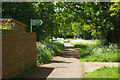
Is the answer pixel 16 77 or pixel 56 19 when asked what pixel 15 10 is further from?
pixel 16 77

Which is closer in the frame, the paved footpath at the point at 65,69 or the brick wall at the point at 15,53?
the brick wall at the point at 15,53

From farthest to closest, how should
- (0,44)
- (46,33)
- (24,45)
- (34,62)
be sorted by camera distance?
(46,33)
(34,62)
(24,45)
(0,44)

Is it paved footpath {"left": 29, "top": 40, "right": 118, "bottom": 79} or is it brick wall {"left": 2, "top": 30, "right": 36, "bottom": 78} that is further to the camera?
paved footpath {"left": 29, "top": 40, "right": 118, "bottom": 79}

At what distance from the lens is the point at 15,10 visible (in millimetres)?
20578

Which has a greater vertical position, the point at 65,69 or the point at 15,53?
the point at 15,53

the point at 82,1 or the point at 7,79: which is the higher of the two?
the point at 82,1

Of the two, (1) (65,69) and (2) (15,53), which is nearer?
(2) (15,53)

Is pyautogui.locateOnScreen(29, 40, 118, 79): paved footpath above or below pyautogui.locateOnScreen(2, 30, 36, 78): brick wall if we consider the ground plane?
below

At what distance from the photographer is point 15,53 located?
297 inches

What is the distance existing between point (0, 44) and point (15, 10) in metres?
15.1

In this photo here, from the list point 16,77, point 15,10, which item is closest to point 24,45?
point 16,77

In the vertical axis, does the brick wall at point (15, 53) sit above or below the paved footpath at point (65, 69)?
above

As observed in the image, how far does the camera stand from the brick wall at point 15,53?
6555mm

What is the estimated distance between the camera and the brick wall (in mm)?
6555
